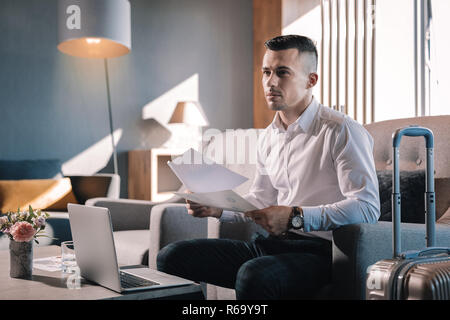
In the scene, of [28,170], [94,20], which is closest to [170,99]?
[94,20]

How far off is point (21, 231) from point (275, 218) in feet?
2.42

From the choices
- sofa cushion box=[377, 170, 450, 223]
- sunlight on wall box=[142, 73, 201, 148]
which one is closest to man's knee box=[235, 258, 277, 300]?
sofa cushion box=[377, 170, 450, 223]

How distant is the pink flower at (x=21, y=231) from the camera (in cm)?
134

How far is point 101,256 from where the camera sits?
1173 millimetres

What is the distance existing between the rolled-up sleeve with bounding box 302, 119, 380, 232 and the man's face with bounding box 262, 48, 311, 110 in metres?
0.24

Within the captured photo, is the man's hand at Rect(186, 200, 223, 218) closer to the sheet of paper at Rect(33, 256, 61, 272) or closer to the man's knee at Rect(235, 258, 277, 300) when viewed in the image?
the man's knee at Rect(235, 258, 277, 300)

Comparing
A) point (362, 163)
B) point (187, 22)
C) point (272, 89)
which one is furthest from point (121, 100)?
point (362, 163)

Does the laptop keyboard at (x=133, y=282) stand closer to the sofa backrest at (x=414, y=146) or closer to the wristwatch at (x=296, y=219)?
the wristwatch at (x=296, y=219)

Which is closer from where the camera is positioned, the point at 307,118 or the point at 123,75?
the point at 307,118

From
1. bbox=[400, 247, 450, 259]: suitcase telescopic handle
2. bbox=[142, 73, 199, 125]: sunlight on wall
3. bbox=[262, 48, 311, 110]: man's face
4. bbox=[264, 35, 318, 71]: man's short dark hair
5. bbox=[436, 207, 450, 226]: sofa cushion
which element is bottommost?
bbox=[400, 247, 450, 259]: suitcase telescopic handle

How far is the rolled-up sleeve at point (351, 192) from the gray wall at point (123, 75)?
319 centimetres

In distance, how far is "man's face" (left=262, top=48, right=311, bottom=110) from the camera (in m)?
1.51

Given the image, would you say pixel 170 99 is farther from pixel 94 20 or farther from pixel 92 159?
pixel 94 20
